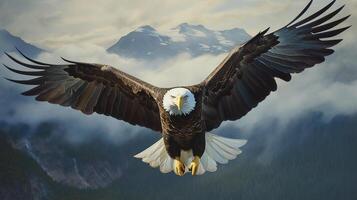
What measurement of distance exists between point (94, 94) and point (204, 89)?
736 millimetres

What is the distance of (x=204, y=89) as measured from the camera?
502 cm

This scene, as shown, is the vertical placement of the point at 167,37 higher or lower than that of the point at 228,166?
higher

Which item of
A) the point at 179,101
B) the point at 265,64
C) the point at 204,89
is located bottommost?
the point at 179,101

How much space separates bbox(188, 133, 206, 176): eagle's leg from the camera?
16.8 feet

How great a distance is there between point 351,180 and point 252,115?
138cm

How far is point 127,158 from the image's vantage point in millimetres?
11219

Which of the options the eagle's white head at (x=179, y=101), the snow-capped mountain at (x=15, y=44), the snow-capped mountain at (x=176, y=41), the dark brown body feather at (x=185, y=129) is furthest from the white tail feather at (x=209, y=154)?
the snow-capped mountain at (x=15, y=44)

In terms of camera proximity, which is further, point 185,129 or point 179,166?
point 179,166

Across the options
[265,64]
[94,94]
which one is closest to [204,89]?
[265,64]

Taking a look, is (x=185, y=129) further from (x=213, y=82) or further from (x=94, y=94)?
(x=94, y=94)

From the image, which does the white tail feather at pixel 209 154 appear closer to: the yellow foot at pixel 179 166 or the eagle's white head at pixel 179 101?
the yellow foot at pixel 179 166

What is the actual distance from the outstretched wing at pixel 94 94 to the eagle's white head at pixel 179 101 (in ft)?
1.67

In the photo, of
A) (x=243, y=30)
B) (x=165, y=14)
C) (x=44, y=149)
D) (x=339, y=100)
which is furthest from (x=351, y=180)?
(x=44, y=149)

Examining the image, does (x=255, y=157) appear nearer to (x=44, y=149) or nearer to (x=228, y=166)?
(x=228, y=166)
